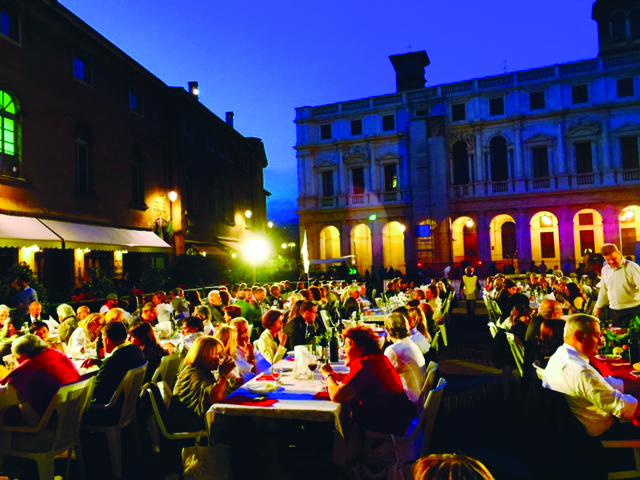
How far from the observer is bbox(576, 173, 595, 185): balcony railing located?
1221 inches

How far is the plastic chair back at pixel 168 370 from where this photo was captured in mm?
5324

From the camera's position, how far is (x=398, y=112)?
115 feet

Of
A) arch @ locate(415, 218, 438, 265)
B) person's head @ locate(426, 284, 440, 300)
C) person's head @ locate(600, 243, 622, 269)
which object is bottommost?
person's head @ locate(426, 284, 440, 300)

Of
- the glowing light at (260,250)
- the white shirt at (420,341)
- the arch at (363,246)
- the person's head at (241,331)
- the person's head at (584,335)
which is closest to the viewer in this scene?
the person's head at (584,335)

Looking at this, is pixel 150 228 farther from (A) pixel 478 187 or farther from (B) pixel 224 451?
(A) pixel 478 187

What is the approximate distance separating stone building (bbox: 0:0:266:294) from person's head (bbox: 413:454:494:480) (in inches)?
548

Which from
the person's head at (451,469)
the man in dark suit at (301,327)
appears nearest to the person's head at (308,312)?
the man in dark suit at (301,327)

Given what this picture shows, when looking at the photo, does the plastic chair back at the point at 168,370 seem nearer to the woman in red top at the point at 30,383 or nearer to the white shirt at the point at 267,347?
the woman in red top at the point at 30,383

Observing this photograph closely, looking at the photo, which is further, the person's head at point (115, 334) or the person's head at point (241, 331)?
the person's head at point (241, 331)

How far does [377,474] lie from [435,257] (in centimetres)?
2978

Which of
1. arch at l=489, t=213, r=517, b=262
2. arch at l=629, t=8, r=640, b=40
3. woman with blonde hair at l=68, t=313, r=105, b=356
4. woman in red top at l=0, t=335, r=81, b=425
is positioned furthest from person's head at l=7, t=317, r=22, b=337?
arch at l=629, t=8, r=640, b=40

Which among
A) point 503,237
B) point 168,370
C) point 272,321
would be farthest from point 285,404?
point 503,237

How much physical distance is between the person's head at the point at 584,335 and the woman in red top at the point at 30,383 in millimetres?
4423

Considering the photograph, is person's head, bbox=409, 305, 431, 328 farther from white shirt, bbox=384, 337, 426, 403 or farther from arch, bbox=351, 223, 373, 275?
arch, bbox=351, 223, 373, 275
